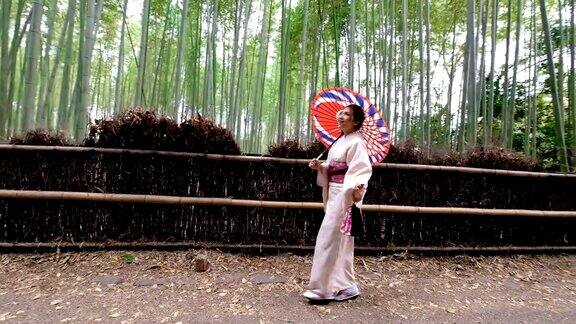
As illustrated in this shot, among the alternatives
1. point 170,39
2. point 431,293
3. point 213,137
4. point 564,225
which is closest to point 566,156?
point 564,225

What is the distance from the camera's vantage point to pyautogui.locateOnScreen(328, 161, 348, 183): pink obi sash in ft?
6.63

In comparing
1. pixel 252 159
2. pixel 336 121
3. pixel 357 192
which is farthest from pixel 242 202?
pixel 357 192

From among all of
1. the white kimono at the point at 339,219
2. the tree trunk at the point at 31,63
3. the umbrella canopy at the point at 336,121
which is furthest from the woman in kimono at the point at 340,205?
the tree trunk at the point at 31,63

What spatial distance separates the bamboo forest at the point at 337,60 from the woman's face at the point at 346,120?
3.13 feet

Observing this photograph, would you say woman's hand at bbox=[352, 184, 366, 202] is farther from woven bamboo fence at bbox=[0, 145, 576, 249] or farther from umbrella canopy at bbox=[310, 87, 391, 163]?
woven bamboo fence at bbox=[0, 145, 576, 249]

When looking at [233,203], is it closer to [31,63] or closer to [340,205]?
[340,205]

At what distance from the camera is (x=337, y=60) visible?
4680 millimetres

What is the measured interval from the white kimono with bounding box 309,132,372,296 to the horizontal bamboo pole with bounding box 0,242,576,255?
80 cm

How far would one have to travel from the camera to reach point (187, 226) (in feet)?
8.78

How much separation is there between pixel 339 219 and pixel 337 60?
3342 mm

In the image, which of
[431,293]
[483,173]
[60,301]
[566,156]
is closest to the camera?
[60,301]

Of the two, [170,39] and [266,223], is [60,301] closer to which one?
[266,223]

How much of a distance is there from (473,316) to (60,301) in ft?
8.47

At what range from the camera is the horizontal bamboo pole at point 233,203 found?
245 cm
